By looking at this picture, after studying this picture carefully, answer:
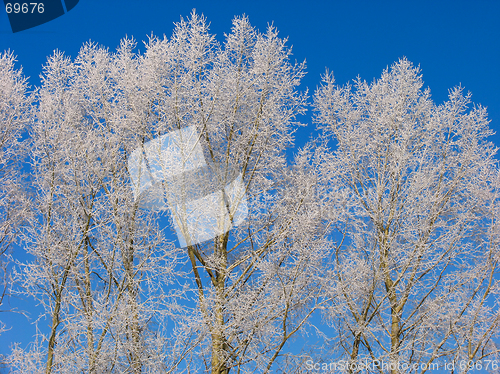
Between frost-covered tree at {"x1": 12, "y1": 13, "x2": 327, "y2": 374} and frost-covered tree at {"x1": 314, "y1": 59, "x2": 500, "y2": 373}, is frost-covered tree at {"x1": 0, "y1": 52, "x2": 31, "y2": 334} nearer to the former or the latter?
frost-covered tree at {"x1": 12, "y1": 13, "x2": 327, "y2": 374}

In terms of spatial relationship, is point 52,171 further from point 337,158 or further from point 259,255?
point 337,158

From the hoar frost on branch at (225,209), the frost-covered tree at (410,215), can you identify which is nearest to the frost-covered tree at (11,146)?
the hoar frost on branch at (225,209)

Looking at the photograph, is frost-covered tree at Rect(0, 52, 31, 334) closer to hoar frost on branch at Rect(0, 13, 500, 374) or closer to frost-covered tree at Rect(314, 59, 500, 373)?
hoar frost on branch at Rect(0, 13, 500, 374)

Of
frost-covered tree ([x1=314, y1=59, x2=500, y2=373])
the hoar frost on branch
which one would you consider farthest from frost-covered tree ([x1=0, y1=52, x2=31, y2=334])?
→ frost-covered tree ([x1=314, y1=59, x2=500, y2=373])
